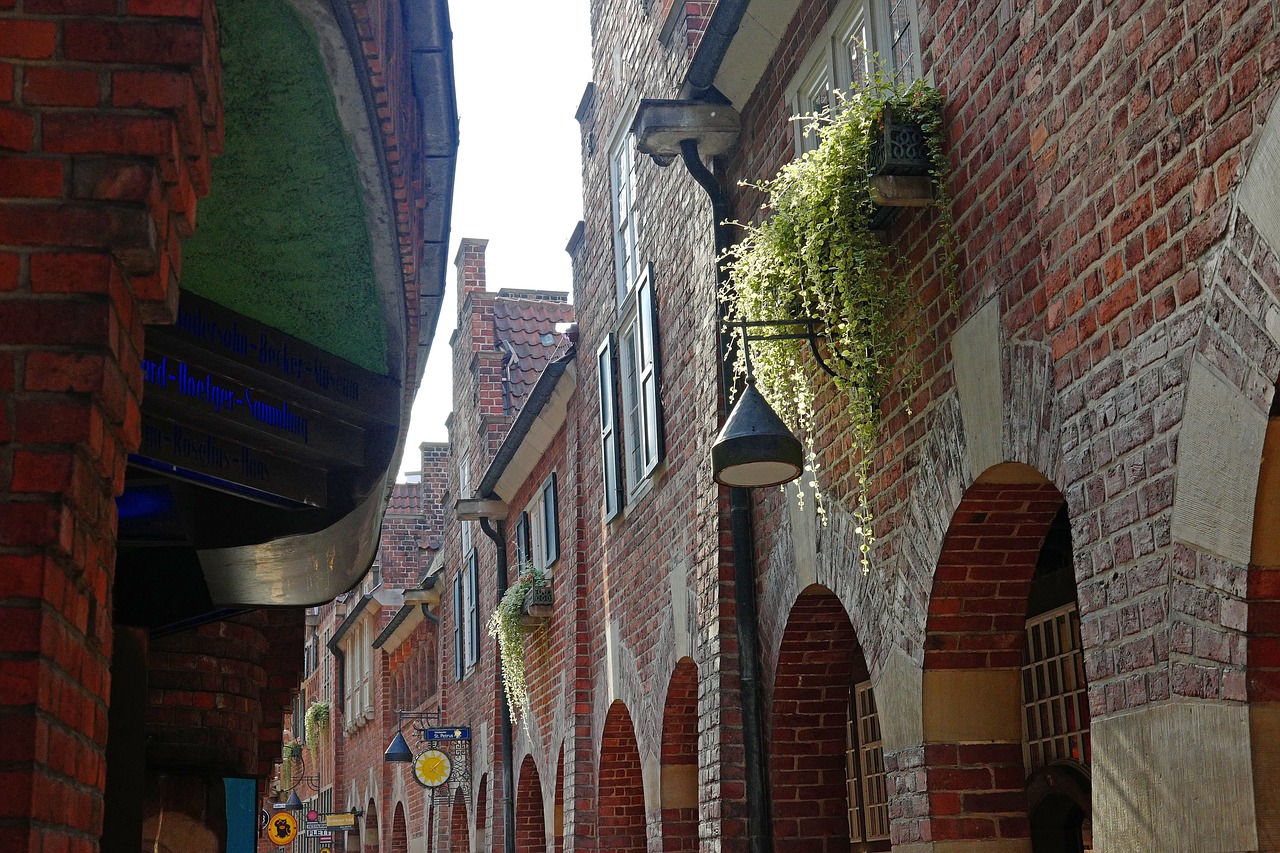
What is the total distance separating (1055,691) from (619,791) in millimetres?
6294

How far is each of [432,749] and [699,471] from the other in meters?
11.9

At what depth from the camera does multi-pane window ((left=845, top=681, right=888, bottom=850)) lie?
925cm

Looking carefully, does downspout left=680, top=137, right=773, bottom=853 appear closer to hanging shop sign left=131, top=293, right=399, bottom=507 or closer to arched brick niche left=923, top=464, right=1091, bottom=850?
arched brick niche left=923, top=464, right=1091, bottom=850

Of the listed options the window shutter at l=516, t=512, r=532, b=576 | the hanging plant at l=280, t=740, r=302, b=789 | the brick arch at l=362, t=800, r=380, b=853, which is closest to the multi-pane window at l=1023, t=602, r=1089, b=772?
the window shutter at l=516, t=512, r=532, b=576

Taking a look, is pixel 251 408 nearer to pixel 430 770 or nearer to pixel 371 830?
pixel 430 770

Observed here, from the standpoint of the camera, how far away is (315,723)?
41938 mm

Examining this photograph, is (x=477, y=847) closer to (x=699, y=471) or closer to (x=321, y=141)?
(x=699, y=471)

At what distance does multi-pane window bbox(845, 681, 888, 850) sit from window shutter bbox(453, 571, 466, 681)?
13.2 metres

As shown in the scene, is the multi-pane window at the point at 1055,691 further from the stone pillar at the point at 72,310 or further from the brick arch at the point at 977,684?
the stone pillar at the point at 72,310

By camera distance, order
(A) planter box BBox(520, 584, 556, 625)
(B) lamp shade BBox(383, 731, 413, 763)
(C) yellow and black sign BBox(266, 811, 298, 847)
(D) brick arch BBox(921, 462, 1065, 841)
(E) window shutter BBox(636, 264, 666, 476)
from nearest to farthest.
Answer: (D) brick arch BBox(921, 462, 1065, 841), (E) window shutter BBox(636, 264, 666, 476), (A) planter box BBox(520, 584, 556, 625), (B) lamp shade BBox(383, 731, 413, 763), (C) yellow and black sign BBox(266, 811, 298, 847)

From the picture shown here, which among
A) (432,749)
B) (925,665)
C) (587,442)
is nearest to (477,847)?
(432,749)

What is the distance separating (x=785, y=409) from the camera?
7.58 meters

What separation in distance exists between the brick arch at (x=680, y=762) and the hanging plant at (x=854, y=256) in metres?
3.95

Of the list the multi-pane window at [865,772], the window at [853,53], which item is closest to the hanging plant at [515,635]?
the multi-pane window at [865,772]
